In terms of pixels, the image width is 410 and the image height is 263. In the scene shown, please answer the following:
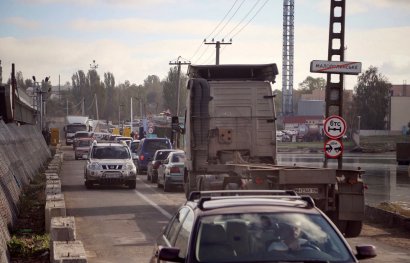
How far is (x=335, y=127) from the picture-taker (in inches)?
853

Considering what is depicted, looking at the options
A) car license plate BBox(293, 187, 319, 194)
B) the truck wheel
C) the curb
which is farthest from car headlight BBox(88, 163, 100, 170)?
car license plate BBox(293, 187, 319, 194)

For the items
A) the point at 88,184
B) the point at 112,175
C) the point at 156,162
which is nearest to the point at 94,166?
the point at 112,175

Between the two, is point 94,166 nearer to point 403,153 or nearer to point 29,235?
point 29,235

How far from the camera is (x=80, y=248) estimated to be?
11.1 m

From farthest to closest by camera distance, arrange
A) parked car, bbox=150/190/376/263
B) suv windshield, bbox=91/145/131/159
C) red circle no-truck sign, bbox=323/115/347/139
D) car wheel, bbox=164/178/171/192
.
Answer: suv windshield, bbox=91/145/131/159 → car wheel, bbox=164/178/171/192 → red circle no-truck sign, bbox=323/115/347/139 → parked car, bbox=150/190/376/263

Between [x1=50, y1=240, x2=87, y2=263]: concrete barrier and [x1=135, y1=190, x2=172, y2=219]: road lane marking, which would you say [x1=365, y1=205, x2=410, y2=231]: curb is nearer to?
[x1=135, y1=190, x2=172, y2=219]: road lane marking

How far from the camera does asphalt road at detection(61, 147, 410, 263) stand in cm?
1410

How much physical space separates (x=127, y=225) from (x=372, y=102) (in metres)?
106

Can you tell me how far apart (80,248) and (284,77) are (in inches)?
4042

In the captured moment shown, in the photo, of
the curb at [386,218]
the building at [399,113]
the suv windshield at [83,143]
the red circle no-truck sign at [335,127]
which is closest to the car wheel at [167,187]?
the red circle no-truck sign at [335,127]

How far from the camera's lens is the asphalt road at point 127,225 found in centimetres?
1410

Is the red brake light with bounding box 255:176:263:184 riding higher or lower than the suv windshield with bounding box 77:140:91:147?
higher

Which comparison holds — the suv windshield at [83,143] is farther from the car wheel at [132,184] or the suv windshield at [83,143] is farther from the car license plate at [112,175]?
the car license plate at [112,175]

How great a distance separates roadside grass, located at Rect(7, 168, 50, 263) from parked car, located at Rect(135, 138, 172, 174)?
54.0 ft
